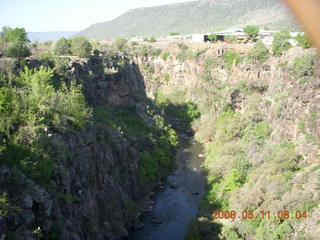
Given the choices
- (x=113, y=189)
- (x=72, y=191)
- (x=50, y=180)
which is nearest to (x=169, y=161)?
(x=113, y=189)

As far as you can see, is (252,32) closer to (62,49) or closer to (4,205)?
(62,49)

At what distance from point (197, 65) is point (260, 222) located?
41.9 meters

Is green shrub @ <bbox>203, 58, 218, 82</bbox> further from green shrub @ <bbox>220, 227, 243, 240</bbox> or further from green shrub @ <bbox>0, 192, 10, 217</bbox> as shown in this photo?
green shrub @ <bbox>0, 192, 10, 217</bbox>

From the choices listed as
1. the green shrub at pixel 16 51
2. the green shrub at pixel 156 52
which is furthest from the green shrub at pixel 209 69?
the green shrub at pixel 16 51

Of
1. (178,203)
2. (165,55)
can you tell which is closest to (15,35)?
(178,203)

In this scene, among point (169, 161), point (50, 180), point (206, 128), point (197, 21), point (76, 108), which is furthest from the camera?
point (197, 21)

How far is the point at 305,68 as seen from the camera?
38344 millimetres

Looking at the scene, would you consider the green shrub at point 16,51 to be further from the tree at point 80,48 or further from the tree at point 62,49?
the tree at point 62,49

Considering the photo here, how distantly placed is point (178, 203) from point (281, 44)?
1260 inches

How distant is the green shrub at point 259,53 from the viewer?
50.4 metres

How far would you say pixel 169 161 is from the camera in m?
38.4

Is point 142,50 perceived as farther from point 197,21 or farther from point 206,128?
point 197,21
